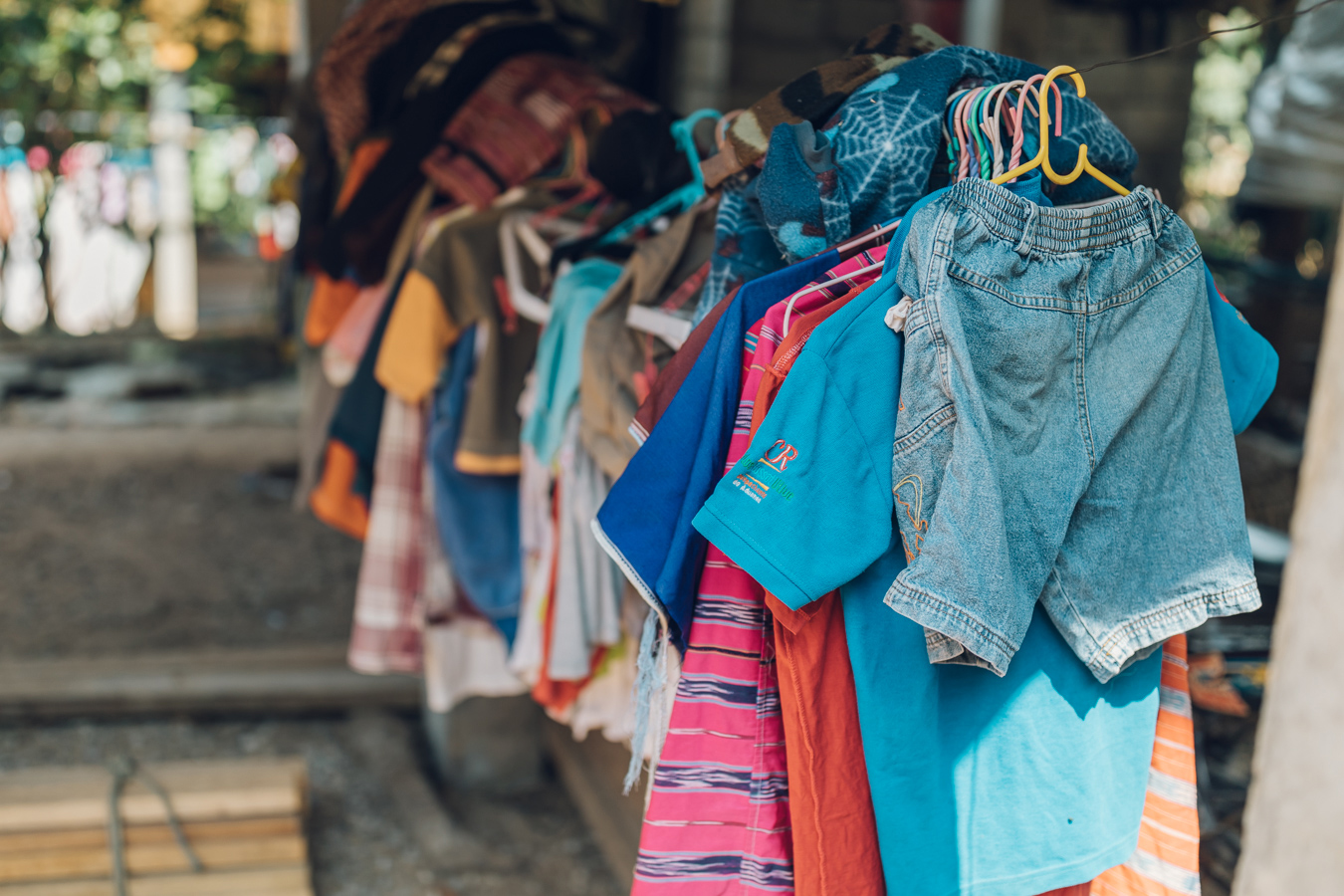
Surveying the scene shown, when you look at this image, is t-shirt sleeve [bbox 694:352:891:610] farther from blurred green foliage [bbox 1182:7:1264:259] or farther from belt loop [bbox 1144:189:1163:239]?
blurred green foliage [bbox 1182:7:1264:259]

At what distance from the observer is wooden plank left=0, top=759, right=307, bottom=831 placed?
8.65 feet

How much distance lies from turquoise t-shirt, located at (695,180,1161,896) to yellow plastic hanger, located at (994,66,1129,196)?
0.09ft

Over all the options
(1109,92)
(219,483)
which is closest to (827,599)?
(1109,92)

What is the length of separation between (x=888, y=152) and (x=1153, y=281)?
0.35 meters

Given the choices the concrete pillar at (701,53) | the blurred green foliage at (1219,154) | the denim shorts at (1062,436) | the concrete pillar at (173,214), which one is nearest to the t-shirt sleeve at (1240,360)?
the denim shorts at (1062,436)

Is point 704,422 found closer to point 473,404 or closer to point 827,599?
point 827,599

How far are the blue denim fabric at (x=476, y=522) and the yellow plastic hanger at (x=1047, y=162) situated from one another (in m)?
1.36

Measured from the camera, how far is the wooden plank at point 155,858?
262 cm

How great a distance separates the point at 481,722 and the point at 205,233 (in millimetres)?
12180

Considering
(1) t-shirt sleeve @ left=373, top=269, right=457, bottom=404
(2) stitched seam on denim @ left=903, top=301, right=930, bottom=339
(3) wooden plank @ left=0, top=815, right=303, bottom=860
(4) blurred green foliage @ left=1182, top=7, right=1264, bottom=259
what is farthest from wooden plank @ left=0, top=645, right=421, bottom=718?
(4) blurred green foliage @ left=1182, top=7, right=1264, bottom=259

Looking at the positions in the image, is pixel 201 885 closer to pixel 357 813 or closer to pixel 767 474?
pixel 357 813

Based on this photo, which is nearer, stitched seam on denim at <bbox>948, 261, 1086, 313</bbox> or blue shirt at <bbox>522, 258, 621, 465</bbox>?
stitched seam on denim at <bbox>948, 261, 1086, 313</bbox>

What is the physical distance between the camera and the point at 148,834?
2.71 meters

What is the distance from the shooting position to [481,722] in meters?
3.53
